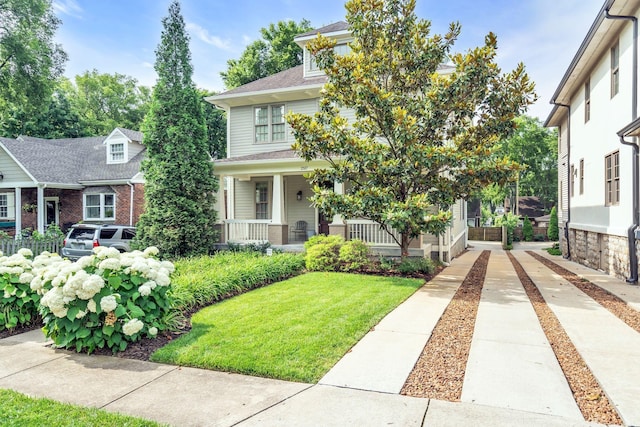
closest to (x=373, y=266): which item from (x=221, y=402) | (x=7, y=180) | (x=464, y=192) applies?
(x=464, y=192)

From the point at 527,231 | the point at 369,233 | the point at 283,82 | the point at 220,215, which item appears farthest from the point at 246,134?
the point at 527,231

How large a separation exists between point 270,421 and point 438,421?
1.22m

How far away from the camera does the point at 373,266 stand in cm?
1015

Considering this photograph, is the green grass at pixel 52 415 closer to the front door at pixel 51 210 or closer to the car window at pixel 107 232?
the car window at pixel 107 232

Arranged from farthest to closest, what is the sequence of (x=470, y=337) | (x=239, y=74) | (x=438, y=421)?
(x=239, y=74)
(x=470, y=337)
(x=438, y=421)

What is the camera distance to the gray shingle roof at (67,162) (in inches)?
760

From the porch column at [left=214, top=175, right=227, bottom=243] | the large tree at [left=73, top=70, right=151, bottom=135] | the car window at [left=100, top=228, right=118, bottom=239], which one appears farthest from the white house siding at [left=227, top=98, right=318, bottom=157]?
the large tree at [left=73, top=70, right=151, bottom=135]

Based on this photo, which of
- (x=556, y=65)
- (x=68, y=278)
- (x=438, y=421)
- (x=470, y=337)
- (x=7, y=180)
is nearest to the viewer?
(x=438, y=421)

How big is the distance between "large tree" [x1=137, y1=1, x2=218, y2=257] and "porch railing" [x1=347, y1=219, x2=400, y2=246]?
4.49 meters

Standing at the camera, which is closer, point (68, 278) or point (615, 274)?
point (68, 278)

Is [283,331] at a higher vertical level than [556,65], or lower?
lower

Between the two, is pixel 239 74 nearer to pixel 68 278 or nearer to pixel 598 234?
pixel 598 234

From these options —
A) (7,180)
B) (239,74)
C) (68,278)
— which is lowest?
(68,278)

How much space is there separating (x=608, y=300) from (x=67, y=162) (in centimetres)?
2357
